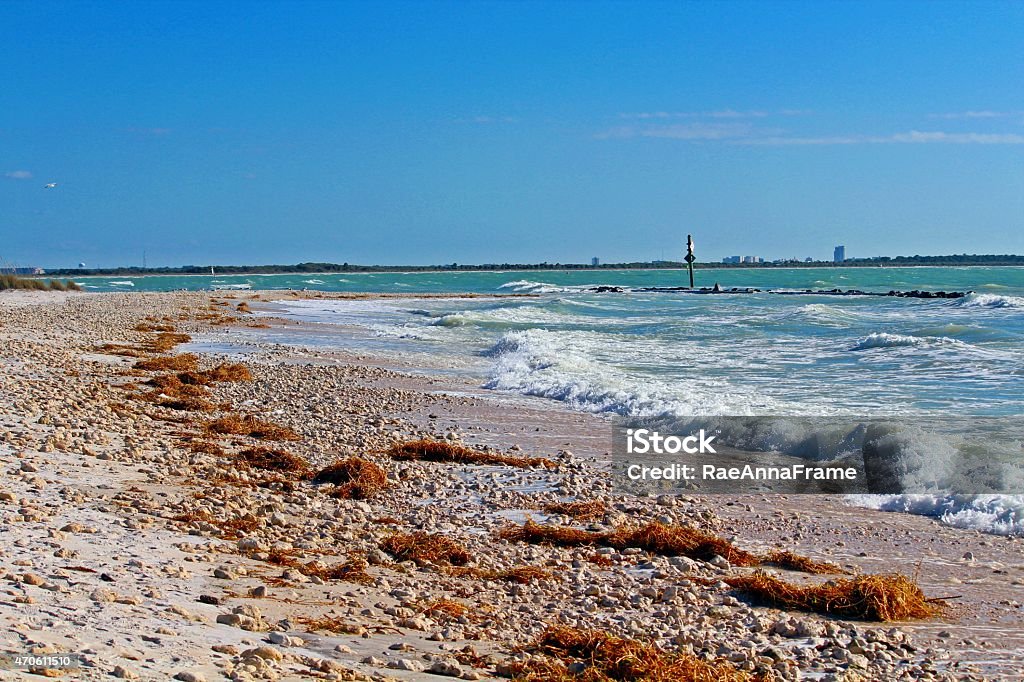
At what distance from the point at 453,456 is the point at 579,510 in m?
2.32

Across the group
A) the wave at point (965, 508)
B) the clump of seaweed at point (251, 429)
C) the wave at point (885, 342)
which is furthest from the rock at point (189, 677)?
the wave at point (885, 342)

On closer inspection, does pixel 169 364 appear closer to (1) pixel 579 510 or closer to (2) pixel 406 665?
(1) pixel 579 510

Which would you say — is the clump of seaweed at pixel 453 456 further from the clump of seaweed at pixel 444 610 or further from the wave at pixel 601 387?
the clump of seaweed at pixel 444 610

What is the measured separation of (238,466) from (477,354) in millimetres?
14761

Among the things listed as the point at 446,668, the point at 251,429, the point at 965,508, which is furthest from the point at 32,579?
the point at 965,508

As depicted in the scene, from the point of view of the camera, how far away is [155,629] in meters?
4.08

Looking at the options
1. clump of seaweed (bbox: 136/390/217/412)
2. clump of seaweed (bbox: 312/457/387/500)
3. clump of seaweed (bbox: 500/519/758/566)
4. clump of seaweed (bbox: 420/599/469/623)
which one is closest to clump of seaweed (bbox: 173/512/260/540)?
clump of seaweed (bbox: 312/457/387/500)

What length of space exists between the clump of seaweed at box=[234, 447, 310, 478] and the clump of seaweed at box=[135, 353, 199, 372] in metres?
7.59

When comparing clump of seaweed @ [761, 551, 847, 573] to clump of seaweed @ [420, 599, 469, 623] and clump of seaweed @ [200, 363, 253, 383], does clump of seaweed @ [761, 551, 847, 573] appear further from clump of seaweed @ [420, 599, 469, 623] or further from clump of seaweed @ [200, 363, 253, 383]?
clump of seaweed @ [200, 363, 253, 383]

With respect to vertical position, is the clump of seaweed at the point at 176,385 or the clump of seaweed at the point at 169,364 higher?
the clump of seaweed at the point at 169,364

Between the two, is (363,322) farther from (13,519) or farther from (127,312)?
(13,519)

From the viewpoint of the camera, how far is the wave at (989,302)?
128 feet

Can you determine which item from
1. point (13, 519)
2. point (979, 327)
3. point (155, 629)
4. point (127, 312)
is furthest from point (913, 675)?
point (127, 312)

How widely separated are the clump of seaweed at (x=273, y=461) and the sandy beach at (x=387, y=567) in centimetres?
5
